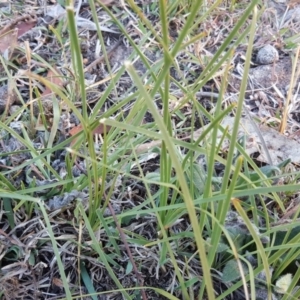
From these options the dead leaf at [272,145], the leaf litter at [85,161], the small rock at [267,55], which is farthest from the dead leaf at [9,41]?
the small rock at [267,55]

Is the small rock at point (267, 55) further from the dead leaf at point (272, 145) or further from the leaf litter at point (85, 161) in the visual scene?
the dead leaf at point (272, 145)

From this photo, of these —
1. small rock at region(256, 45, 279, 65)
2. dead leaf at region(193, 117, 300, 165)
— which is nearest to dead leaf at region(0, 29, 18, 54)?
dead leaf at region(193, 117, 300, 165)

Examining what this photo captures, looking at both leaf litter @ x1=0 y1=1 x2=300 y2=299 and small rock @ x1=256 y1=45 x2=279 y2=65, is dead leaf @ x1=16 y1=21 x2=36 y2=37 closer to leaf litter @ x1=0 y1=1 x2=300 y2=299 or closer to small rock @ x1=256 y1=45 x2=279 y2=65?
leaf litter @ x1=0 y1=1 x2=300 y2=299

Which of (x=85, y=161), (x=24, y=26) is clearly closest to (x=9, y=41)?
(x=24, y=26)

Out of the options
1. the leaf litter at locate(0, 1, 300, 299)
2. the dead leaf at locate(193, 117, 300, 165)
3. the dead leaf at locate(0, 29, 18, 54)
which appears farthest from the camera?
the dead leaf at locate(0, 29, 18, 54)

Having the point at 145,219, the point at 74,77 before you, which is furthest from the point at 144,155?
the point at 74,77

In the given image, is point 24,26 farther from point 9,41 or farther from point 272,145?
point 272,145
